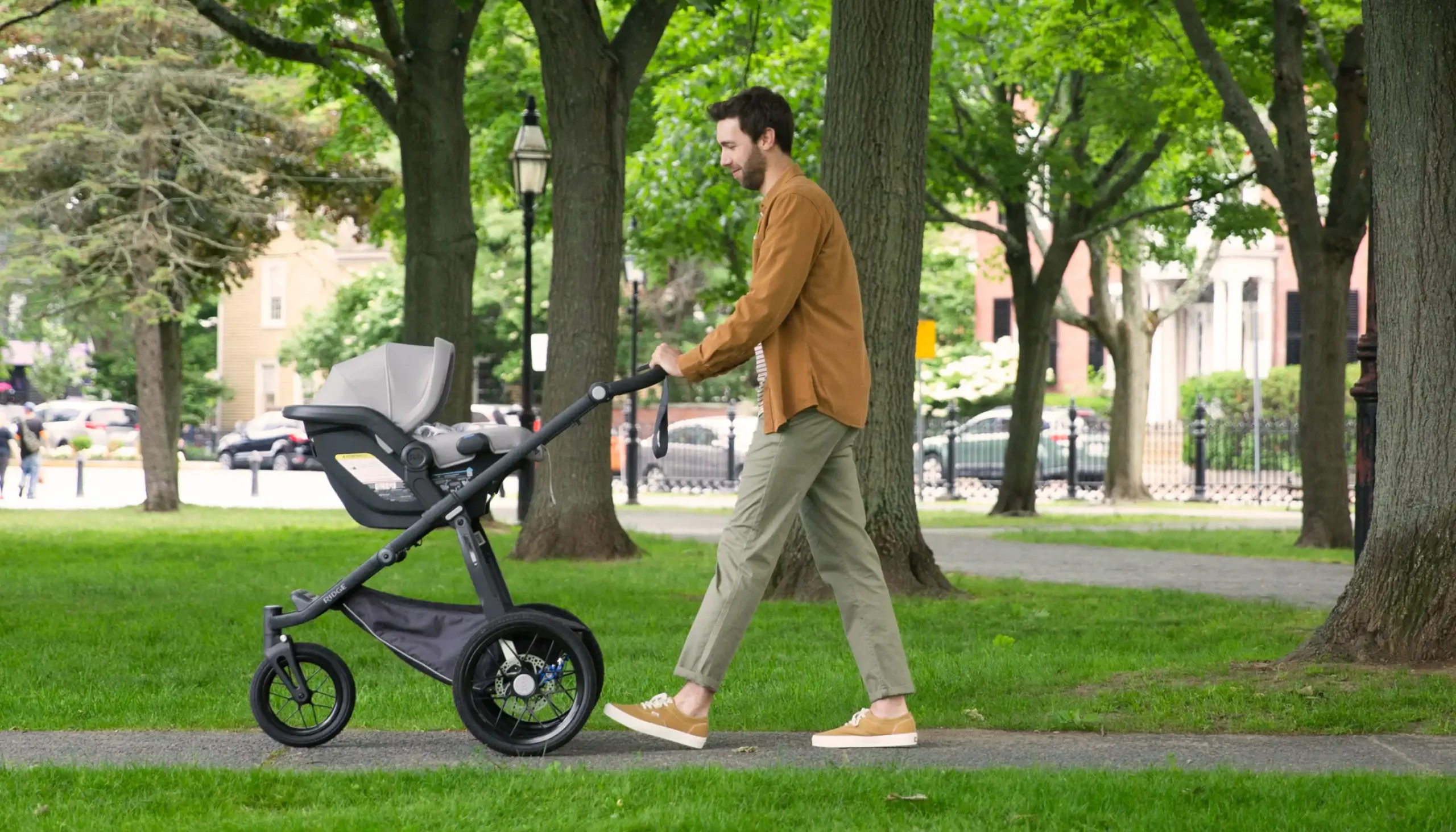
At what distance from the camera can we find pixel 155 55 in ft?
81.4

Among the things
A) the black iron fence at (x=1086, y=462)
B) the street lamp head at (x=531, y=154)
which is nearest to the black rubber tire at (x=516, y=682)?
the street lamp head at (x=531, y=154)

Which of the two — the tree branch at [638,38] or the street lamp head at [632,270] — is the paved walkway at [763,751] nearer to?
the tree branch at [638,38]

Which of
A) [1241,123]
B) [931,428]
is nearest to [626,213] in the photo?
[1241,123]

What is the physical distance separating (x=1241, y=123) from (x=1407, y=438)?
32.5 ft

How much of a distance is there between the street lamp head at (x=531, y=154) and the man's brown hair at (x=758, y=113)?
46.5 ft

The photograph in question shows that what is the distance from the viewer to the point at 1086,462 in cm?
3606

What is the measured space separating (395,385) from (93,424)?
48.7 metres

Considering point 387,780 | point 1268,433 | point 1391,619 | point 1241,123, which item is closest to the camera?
point 387,780

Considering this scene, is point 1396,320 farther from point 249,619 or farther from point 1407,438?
point 249,619

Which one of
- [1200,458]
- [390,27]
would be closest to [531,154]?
[390,27]

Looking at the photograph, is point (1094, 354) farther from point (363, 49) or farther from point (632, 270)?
point (363, 49)

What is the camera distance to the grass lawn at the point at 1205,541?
16.8 m

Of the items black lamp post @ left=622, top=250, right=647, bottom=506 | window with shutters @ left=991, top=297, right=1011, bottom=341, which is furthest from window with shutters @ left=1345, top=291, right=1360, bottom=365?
black lamp post @ left=622, top=250, right=647, bottom=506

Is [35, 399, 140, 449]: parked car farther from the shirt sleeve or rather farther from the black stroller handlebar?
the shirt sleeve
